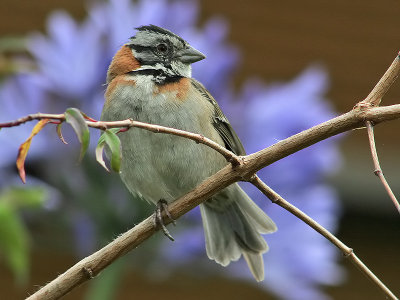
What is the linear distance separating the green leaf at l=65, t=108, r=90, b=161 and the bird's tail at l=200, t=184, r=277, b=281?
3.23 ft

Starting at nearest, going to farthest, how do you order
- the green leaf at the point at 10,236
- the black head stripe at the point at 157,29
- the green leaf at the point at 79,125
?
the green leaf at the point at 79,125 < the green leaf at the point at 10,236 < the black head stripe at the point at 157,29

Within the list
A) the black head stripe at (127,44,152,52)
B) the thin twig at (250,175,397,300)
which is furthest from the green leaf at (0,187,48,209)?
the black head stripe at (127,44,152,52)

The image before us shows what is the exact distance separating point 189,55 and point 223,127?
0.20 meters

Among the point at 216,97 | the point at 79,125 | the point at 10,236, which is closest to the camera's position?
the point at 79,125

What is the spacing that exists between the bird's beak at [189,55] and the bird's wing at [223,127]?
0.17ft

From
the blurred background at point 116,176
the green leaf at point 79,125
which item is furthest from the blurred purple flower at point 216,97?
the green leaf at point 79,125

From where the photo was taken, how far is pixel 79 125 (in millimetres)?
903

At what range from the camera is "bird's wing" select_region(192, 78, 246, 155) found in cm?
206

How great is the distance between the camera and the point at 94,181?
220 centimetres

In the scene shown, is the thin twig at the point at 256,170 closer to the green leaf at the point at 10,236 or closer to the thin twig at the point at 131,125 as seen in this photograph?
the thin twig at the point at 131,125

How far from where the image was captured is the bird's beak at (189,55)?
204 cm

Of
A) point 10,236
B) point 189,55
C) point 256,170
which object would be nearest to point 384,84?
point 256,170

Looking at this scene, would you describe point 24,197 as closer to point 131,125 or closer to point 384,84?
point 131,125

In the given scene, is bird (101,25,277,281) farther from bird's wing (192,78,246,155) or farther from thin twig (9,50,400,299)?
thin twig (9,50,400,299)
